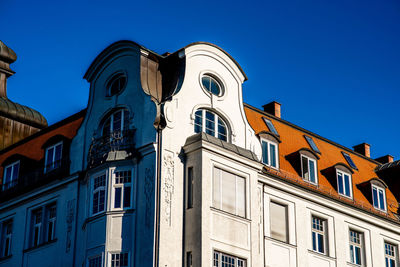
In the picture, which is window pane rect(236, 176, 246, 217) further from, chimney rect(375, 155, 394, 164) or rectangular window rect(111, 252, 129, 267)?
chimney rect(375, 155, 394, 164)

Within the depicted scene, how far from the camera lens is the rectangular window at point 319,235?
3556 centimetres

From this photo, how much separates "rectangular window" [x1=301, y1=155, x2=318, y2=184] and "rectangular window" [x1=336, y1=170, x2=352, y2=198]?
158 centimetres

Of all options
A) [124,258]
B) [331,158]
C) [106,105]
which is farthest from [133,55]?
[331,158]

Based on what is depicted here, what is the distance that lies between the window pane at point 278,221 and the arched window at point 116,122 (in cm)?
743

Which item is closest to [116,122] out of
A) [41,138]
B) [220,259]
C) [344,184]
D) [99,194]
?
[99,194]

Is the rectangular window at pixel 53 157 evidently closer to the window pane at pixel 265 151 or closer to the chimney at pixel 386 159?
the window pane at pixel 265 151

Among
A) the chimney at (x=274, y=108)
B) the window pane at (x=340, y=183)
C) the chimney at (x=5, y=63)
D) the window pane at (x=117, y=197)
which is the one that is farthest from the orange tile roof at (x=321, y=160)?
the chimney at (x=5, y=63)

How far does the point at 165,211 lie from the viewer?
96.6 feet

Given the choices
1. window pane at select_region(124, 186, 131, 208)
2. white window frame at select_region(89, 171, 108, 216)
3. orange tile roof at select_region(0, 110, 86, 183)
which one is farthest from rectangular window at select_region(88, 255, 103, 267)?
orange tile roof at select_region(0, 110, 86, 183)

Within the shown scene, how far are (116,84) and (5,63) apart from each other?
16.9 m

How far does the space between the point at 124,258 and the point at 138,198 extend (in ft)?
7.64

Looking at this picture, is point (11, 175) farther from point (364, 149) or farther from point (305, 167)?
point (364, 149)

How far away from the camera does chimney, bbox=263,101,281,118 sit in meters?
42.8

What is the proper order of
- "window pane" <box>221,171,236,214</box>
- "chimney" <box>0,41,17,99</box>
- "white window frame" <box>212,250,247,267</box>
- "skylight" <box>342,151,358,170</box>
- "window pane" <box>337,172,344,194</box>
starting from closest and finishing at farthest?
"white window frame" <box>212,250,247,267</box> < "window pane" <box>221,171,236,214</box> < "window pane" <box>337,172,344,194</box> < "skylight" <box>342,151,358,170</box> < "chimney" <box>0,41,17,99</box>
